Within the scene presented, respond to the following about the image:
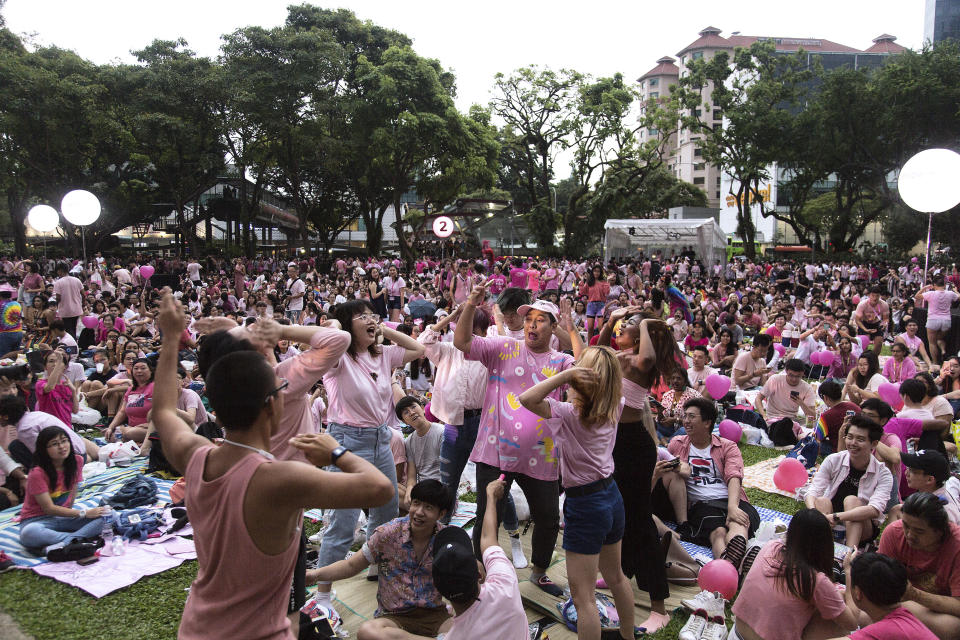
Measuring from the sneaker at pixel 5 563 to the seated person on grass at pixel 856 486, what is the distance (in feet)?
18.4

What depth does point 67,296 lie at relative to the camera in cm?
1123

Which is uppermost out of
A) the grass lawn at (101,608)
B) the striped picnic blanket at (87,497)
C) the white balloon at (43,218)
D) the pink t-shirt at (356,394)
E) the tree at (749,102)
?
the tree at (749,102)

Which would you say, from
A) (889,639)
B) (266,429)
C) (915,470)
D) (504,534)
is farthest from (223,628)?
(915,470)

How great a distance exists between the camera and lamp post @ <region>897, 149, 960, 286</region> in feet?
28.8

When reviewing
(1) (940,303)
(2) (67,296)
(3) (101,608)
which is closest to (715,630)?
(3) (101,608)

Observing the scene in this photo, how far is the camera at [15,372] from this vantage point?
19.4ft

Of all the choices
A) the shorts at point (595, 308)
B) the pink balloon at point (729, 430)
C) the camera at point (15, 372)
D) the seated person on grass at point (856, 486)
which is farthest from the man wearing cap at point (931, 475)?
the shorts at point (595, 308)

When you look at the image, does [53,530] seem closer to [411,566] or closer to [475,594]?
[411,566]

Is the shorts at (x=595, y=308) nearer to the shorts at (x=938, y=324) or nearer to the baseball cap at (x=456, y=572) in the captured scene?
the shorts at (x=938, y=324)

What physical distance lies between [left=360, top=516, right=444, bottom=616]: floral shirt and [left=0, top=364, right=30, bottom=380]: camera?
466cm

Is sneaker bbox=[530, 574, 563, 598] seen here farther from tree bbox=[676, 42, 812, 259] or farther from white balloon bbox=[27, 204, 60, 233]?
tree bbox=[676, 42, 812, 259]

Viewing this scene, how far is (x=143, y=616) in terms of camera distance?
3.88 meters

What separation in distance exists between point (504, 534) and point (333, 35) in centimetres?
2898

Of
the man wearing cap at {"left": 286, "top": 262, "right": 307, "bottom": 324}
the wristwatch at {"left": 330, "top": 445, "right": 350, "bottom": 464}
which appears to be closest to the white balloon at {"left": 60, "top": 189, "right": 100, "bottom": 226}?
the man wearing cap at {"left": 286, "top": 262, "right": 307, "bottom": 324}
